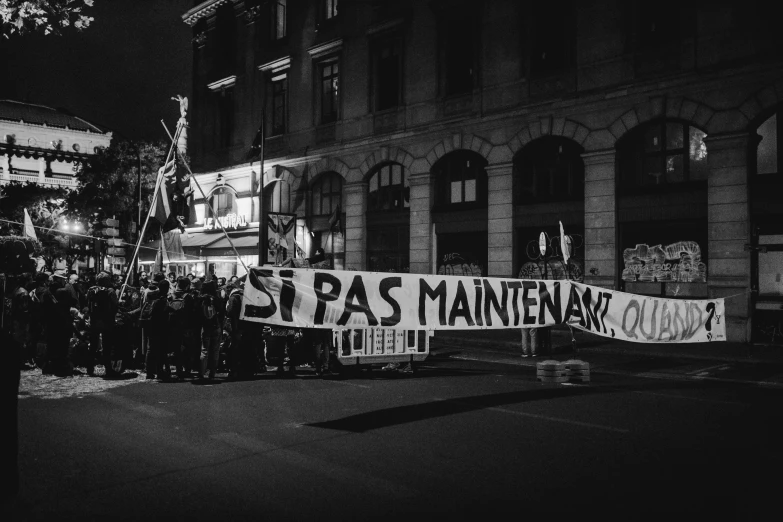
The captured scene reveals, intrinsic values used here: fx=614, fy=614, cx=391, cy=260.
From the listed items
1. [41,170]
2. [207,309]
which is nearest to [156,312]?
[207,309]

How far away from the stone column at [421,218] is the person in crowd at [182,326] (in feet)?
44.7

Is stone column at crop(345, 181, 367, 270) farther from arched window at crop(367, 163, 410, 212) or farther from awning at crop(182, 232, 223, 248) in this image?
awning at crop(182, 232, 223, 248)

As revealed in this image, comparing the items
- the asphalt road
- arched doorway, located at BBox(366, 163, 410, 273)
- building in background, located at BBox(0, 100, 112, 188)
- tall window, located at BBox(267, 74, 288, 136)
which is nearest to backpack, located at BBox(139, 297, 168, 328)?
the asphalt road

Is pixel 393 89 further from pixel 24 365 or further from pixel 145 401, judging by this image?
pixel 145 401

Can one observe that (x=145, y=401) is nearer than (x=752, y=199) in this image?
Yes

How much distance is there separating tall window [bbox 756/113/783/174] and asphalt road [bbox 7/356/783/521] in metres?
9.38

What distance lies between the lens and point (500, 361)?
46.3 ft

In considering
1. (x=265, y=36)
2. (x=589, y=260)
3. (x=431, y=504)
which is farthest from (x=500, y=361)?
(x=265, y=36)

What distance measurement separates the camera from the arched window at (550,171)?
20312 mm

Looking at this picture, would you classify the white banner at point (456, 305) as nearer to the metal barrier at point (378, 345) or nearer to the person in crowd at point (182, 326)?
the metal barrier at point (378, 345)

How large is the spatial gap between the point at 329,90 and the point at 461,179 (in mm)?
8689

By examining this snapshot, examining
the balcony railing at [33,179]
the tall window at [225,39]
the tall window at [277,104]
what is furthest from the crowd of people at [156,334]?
the balcony railing at [33,179]

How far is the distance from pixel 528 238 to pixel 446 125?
5.51 metres

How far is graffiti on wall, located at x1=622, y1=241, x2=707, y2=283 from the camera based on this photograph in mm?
17609
